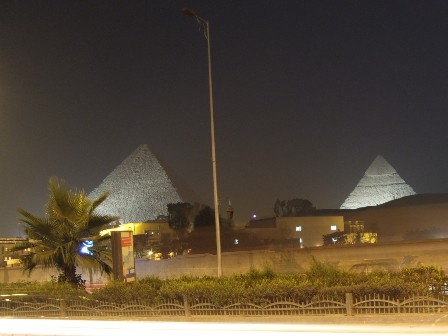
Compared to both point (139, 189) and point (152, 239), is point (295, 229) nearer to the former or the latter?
point (152, 239)

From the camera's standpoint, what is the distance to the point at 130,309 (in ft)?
50.9

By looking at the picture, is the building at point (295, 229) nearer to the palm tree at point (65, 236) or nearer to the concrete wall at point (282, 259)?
the concrete wall at point (282, 259)

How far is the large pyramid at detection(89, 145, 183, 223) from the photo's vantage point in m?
106

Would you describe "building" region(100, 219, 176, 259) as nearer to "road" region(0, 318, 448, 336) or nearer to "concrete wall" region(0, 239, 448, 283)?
"concrete wall" region(0, 239, 448, 283)

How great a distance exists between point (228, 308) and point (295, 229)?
6022 cm

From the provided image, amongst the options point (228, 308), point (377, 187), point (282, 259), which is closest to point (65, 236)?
point (228, 308)

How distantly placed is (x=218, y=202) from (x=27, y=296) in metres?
6.93

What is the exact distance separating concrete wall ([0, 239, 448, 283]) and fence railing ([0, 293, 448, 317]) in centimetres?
1492

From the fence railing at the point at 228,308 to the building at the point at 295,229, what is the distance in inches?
2106

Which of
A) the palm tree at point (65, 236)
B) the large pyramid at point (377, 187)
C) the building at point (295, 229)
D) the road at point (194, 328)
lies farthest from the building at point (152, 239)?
the large pyramid at point (377, 187)

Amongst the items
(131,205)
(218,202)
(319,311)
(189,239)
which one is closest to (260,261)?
(218,202)

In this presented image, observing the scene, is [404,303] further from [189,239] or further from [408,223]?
[408,223]

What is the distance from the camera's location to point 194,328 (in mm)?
13094

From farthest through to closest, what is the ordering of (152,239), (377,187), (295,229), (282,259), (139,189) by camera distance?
(377,187) < (139,189) < (152,239) < (295,229) < (282,259)
